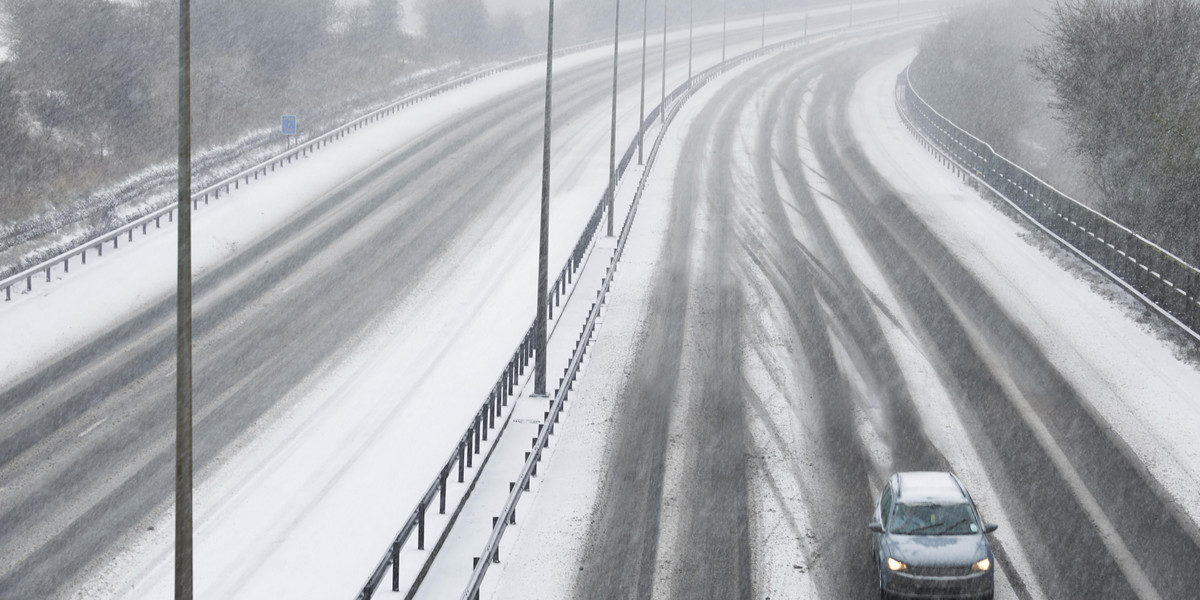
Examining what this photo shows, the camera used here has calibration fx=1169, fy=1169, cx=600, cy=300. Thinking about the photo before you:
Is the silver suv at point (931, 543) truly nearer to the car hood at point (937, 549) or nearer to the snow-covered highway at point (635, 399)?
the car hood at point (937, 549)


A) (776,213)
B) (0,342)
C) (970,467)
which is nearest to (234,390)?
(0,342)

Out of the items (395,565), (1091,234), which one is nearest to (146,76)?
(1091,234)

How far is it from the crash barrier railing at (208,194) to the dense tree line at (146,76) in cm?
531

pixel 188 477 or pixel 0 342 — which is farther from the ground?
pixel 188 477

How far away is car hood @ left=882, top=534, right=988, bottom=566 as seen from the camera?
623 inches

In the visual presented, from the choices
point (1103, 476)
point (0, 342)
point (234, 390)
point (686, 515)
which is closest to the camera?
point (686, 515)

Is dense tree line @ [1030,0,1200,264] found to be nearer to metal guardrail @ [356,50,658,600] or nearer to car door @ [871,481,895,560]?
metal guardrail @ [356,50,658,600]

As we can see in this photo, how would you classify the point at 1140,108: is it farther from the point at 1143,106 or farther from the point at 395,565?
the point at 395,565

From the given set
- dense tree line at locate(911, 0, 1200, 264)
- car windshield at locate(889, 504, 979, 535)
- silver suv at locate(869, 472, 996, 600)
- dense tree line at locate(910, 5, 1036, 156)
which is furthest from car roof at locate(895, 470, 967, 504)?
dense tree line at locate(910, 5, 1036, 156)

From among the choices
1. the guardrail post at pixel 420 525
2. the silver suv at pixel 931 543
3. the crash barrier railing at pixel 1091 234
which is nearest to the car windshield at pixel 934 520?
the silver suv at pixel 931 543

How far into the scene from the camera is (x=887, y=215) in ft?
142

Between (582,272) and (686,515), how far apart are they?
699 inches

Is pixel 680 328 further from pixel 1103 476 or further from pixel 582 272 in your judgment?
pixel 1103 476

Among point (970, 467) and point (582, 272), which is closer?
point (970, 467)
